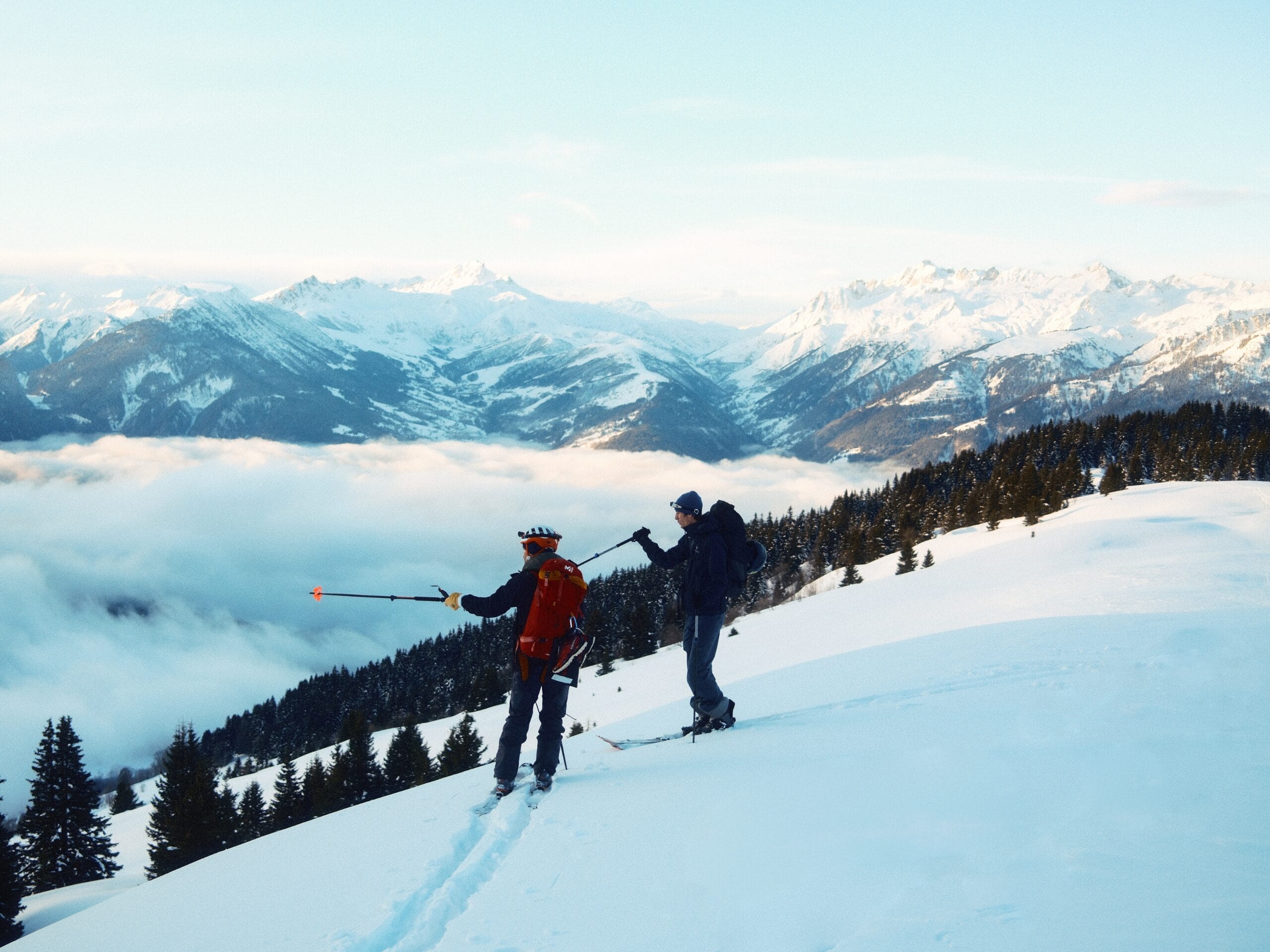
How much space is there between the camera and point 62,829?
29.3 m

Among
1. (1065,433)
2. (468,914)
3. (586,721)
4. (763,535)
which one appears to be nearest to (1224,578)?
(586,721)

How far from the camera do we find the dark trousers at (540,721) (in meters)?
8.53

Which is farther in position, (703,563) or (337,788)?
(337,788)

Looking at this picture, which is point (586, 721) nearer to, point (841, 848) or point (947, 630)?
point (947, 630)

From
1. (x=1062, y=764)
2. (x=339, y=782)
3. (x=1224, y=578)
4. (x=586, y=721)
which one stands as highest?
(x=1062, y=764)

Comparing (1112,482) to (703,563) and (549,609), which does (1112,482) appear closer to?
(703,563)

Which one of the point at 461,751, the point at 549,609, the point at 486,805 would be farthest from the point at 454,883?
the point at 461,751

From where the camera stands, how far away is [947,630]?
15.9 meters

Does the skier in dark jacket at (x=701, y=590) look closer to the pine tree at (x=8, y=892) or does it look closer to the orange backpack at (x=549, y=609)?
the orange backpack at (x=549, y=609)

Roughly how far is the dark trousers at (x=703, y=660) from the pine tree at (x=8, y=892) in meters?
20.9

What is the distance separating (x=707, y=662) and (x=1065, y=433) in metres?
86.4

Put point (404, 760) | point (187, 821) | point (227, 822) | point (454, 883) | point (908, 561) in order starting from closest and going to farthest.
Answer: point (454, 883), point (187, 821), point (227, 822), point (404, 760), point (908, 561)

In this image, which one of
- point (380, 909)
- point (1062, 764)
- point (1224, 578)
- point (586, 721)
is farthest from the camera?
point (586, 721)

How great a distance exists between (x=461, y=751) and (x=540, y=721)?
2427cm
